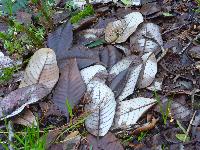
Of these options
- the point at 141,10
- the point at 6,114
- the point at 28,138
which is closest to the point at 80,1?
the point at 141,10

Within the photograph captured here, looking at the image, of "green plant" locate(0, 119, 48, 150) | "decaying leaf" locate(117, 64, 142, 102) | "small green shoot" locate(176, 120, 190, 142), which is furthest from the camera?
"decaying leaf" locate(117, 64, 142, 102)

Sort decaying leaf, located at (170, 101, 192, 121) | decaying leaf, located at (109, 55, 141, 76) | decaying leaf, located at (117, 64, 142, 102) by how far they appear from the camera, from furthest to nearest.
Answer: decaying leaf, located at (109, 55, 141, 76) → decaying leaf, located at (117, 64, 142, 102) → decaying leaf, located at (170, 101, 192, 121)

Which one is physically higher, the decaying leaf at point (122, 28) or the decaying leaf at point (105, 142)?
the decaying leaf at point (122, 28)

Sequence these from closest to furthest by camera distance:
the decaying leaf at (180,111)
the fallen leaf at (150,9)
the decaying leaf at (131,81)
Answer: the decaying leaf at (180,111)
the decaying leaf at (131,81)
the fallen leaf at (150,9)

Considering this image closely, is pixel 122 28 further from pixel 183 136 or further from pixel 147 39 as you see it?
pixel 183 136

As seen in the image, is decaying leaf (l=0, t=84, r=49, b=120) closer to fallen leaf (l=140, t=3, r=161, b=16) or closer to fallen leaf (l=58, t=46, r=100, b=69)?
fallen leaf (l=58, t=46, r=100, b=69)

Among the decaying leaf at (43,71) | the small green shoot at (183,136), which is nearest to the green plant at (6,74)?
the decaying leaf at (43,71)

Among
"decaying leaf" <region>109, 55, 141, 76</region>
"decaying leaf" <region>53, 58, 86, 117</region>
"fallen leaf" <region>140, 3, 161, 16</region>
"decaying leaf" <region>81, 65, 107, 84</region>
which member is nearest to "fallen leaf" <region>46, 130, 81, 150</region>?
"decaying leaf" <region>53, 58, 86, 117</region>

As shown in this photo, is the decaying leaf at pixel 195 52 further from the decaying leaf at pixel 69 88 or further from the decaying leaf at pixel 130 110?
the decaying leaf at pixel 69 88
